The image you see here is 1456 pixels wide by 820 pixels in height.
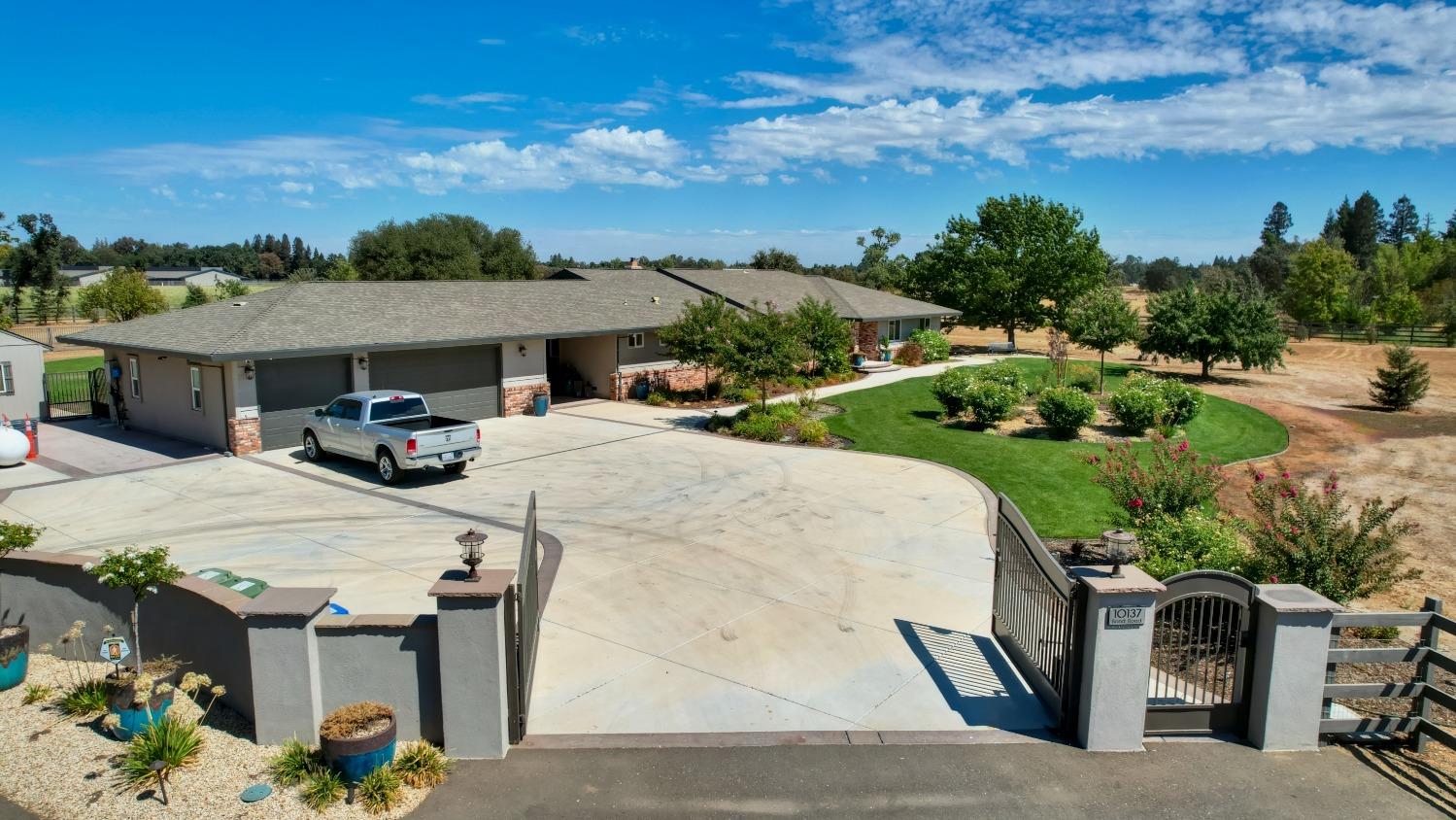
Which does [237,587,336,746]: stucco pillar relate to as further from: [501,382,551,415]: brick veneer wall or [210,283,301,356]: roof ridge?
[501,382,551,415]: brick veneer wall

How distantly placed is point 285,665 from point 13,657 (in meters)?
3.76

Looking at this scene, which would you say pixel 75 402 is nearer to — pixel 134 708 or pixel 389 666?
pixel 134 708

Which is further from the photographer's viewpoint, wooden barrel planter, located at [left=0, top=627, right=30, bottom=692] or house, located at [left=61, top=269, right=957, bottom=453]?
house, located at [left=61, top=269, right=957, bottom=453]

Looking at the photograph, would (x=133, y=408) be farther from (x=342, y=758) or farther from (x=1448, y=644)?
(x=1448, y=644)

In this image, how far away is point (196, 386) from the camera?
71.2 ft

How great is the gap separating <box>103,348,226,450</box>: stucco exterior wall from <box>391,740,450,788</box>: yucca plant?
16867 mm

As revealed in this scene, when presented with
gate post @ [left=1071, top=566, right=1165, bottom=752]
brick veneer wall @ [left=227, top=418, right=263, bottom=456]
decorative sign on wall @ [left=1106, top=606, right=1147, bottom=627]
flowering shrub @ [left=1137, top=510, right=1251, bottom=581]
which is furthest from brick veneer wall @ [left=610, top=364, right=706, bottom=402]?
decorative sign on wall @ [left=1106, top=606, right=1147, bottom=627]

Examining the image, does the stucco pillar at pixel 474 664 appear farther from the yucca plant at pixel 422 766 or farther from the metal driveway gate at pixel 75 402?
the metal driveway gate at pixel 75 402

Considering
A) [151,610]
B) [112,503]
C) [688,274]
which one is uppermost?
[688,274]

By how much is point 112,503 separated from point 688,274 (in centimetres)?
2900

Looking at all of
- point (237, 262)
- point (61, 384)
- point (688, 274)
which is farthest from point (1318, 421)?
point (237, 262)

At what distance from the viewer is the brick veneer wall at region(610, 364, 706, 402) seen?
102 feet

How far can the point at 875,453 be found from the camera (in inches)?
859

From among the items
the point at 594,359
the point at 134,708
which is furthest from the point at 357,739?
the point at 594,359
